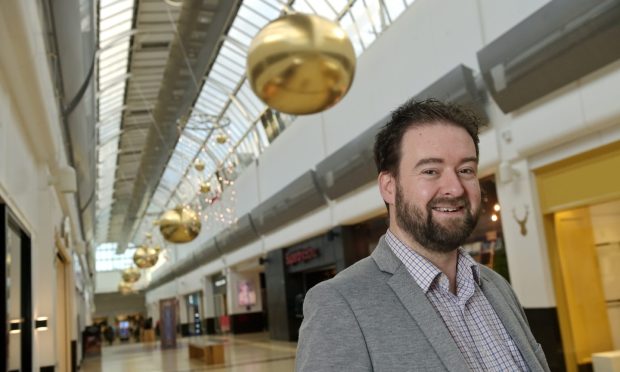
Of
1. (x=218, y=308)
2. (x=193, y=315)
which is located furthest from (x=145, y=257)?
(x=193, y=315)

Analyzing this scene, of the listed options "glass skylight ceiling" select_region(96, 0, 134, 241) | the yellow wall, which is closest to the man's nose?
the yellow wall

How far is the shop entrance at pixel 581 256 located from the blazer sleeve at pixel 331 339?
7.01 m

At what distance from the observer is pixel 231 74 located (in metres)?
19.7

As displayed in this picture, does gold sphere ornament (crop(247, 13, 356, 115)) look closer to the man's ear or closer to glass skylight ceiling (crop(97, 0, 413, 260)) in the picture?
the man's ear

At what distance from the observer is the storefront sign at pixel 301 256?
56.6 feet

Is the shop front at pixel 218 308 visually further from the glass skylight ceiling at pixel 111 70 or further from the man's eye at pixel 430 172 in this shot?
the man's eye at pixel 430 172

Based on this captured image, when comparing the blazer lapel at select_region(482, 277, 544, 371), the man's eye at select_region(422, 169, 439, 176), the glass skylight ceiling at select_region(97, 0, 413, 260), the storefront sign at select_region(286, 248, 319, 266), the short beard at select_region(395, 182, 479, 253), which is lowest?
the blazer lapel at select_region(482, 277, 544, 371)

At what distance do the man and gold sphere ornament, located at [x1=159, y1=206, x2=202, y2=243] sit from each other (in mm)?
8748

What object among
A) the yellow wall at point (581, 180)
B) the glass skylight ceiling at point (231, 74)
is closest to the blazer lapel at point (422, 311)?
the yellow wall at point (581, 180)

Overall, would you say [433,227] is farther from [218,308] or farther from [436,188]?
A: [218,308]

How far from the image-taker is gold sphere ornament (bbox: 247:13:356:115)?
13.4 feet

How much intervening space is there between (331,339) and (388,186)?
1.44 ft

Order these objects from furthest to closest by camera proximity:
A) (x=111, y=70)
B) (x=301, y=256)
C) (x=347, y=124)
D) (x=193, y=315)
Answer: (x=193, y=315)
(x=111, y=70)
(x=301, y=256)
(x=347, y=124)

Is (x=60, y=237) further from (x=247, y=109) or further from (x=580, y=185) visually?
(x=247, y=109)
